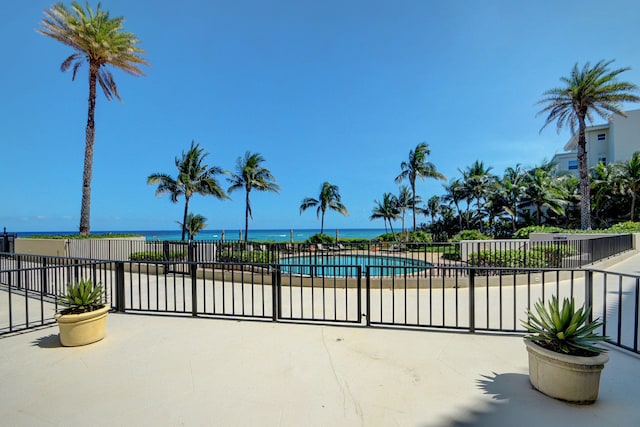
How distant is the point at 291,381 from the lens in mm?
3131

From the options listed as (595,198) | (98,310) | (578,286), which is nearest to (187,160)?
(98,310)

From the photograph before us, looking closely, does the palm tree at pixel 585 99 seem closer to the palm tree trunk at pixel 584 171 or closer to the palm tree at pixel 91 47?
the palm tree trunk at pixel 584 171

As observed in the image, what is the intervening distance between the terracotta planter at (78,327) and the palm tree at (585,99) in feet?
83.0

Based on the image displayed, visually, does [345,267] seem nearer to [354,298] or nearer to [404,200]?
[354,298]

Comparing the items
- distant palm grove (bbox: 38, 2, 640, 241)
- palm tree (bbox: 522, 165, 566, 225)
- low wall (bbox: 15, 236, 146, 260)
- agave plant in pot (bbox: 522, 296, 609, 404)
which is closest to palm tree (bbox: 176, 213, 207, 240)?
distant palm grove (bbox: 38, 2, 640, 241)

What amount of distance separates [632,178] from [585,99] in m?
11.1

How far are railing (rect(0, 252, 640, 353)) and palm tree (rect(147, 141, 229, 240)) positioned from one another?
11412 mm

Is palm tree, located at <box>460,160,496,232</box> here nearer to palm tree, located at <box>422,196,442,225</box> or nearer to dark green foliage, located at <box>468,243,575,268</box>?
palm tree, located at <box>422,196,442,225</box>

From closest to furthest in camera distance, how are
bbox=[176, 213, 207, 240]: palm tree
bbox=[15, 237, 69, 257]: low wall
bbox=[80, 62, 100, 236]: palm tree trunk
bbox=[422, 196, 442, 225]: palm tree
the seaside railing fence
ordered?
the seaside railing fence
bbox=[15, 237, 69, 257]: low wall
bbox=[80, 62, 100, 236]: palm tree trunk
bbox=[176, 213, 207, 240]: palm tree
bbox=[422, 196, 442, 225]: palm tree

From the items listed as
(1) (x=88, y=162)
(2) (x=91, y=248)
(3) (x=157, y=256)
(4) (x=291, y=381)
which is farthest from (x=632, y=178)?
(1) (x=88, y=162)

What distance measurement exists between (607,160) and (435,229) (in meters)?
20.8

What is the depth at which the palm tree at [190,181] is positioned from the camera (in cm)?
2009

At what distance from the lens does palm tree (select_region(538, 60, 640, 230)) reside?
17844mm

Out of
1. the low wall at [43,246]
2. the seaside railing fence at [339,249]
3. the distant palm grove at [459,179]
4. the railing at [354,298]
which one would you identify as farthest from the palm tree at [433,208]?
the low wall at [43,246]
